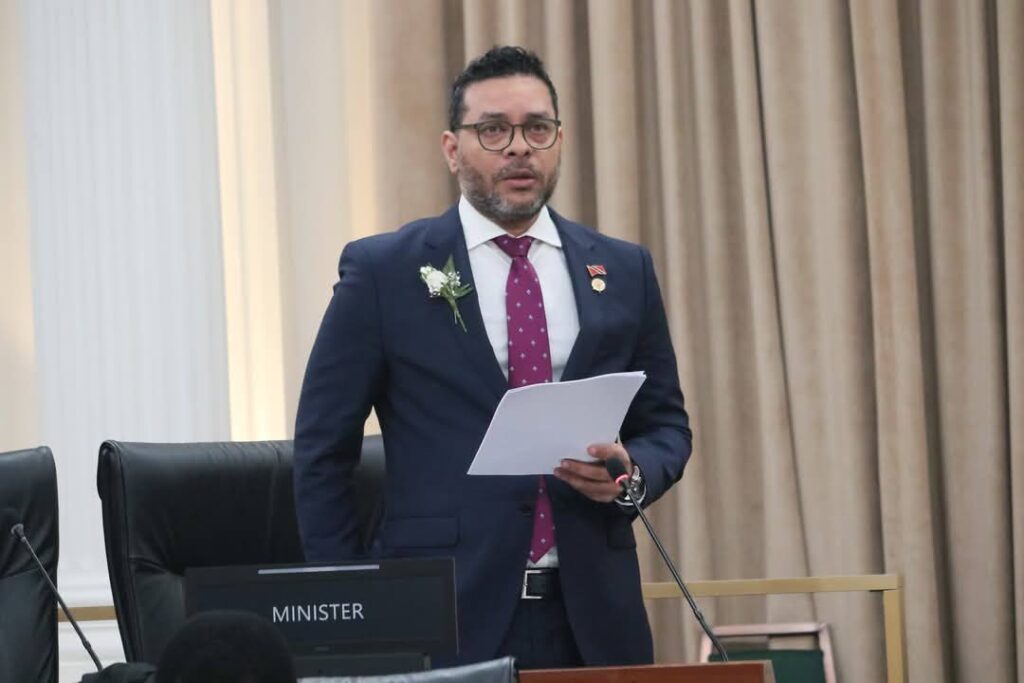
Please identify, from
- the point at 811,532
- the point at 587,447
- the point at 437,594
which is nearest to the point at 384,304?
the point at 587,447

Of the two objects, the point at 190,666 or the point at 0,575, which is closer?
A: the point at 190,666

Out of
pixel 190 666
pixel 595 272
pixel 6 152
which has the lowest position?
pixel 190 666

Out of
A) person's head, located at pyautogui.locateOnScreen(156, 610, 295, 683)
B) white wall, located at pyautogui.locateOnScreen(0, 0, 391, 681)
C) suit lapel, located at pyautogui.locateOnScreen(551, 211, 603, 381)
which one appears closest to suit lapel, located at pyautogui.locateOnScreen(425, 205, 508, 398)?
suit lapel, located at pyautogui.locateOnScreen(551, 211, 603, 381)

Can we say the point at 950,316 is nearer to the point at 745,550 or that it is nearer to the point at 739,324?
the point at 739,324

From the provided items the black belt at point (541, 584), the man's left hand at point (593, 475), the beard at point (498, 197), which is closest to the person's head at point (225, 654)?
the man's left hand at point (593, 475)

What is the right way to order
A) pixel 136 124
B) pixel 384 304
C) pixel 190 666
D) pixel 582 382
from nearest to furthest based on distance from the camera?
pixel 190 666
pixel 582 382
pixel 384 304
pixel 136 124

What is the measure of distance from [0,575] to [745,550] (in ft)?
6.29

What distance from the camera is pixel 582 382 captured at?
2232 millimetres

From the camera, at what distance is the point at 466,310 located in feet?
8.45

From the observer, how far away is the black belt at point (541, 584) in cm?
249

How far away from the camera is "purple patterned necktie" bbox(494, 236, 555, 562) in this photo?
2.52 metres

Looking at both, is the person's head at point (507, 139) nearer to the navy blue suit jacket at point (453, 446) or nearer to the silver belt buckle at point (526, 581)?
the navy blue suit jacket at point (453, 446)

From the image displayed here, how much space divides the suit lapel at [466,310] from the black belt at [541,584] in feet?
0.95

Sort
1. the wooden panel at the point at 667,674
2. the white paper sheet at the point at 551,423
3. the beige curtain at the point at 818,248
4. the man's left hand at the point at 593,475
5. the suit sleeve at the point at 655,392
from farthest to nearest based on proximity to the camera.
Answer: the beige curtain at the point at 818,248
the suit sleeve at the point at 655,392
the man's left hand at the point at 593,475
the white paper sheet at the point at 551,423
the wooden panel at the point at 667,674
